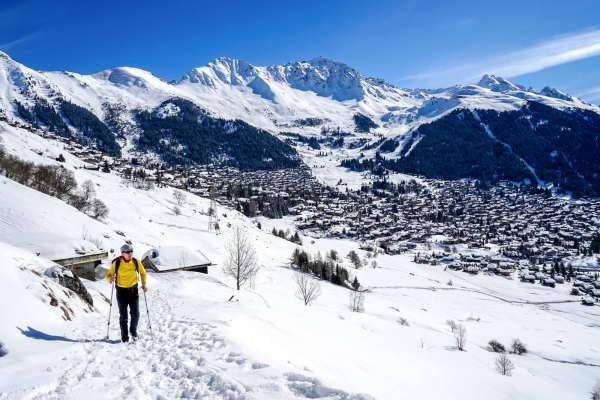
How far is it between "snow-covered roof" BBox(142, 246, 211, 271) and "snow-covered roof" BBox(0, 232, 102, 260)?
8.88m

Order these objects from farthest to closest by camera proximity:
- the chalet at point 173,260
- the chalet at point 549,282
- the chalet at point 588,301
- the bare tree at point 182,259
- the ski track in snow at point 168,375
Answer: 1. the chalet at point 549,282
2. the chalet at point 588,301
3. the bare tree at point 182,259
4. the chalet at point 173,260
5. the ski track in snow at point 168,375

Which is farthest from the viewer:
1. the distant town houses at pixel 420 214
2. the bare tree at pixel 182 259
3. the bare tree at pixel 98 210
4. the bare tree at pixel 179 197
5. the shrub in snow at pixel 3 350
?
the distant town houses at pixel 420 214

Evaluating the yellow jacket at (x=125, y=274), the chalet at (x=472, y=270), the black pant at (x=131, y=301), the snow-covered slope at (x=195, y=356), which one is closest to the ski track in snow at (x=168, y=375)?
the snow-covered slope at (x=195, y=356)

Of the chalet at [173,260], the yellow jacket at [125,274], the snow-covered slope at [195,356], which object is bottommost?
the chalet at [173,260]

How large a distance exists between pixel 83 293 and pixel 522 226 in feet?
512

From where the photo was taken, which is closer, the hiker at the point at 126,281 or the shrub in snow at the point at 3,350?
the shrub in snow at the point at 3,350

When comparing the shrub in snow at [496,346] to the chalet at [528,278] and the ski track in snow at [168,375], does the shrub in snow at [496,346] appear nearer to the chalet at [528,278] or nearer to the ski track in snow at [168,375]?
the ski track in snow at [168,375]

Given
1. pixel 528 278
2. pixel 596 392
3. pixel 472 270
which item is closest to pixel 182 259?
pixel 596 392

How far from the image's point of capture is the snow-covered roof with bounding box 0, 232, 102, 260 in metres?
14.9

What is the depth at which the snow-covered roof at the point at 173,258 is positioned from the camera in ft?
85.2

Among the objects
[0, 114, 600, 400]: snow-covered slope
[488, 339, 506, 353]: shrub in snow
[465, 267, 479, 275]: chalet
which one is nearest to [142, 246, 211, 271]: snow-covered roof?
→ [0, 114, 600, 400]: snow-covered slope

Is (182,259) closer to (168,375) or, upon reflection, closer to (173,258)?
(173,258)

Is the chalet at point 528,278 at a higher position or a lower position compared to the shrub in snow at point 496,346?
lower

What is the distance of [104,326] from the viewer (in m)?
8.72
